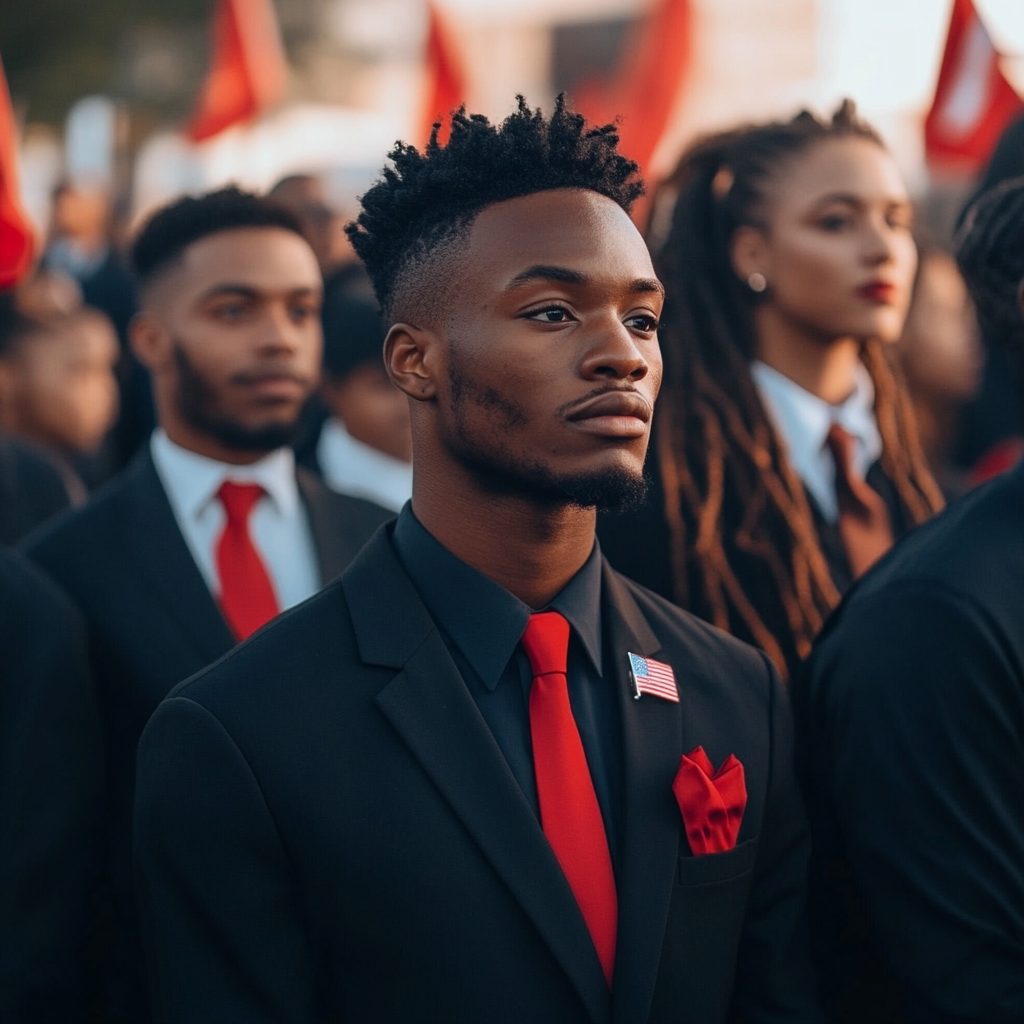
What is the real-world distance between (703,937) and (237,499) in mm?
1898

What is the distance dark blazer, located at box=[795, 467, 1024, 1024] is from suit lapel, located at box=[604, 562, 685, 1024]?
408mm

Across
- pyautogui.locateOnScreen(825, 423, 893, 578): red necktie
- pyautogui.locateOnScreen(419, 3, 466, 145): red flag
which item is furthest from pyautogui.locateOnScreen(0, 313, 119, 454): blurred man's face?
pyautogui.locateOnScreen(825, 423, 893, 578): red necktie

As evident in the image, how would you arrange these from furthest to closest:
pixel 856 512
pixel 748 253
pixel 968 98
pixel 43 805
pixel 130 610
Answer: pixel 968 98 → pixel 748 253 → pixel 856 512 → pixel 130 610 → pixel 43 805

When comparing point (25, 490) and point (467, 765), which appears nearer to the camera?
point (467, 765)

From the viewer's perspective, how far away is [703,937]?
2281 millimetres

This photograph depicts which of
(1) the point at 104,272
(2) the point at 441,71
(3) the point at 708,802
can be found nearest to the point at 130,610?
(3) the point at 708,802

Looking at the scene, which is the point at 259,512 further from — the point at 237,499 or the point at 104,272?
the point at 104,272

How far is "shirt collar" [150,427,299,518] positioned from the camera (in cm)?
377

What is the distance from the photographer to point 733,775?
232cm

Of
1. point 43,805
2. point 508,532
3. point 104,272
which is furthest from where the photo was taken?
point 104,272

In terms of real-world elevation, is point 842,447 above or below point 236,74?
below

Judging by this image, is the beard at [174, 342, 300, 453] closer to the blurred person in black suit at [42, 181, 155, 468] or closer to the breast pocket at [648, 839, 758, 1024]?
the breast pocket at [648, 839, 758, 1024]

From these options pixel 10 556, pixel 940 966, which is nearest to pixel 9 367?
pixel 10 556

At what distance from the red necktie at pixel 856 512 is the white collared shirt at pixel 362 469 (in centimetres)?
174
